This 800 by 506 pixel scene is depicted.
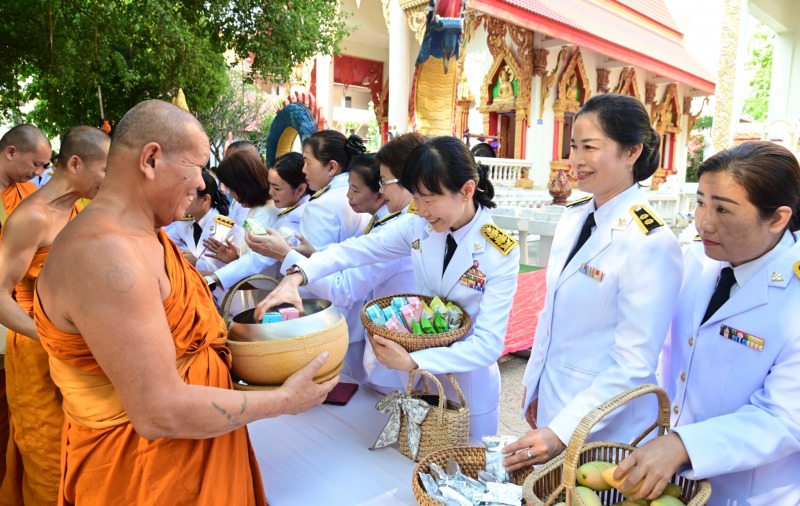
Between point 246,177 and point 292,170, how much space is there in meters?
0.31

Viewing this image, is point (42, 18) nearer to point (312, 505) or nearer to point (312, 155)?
point (312, 155)

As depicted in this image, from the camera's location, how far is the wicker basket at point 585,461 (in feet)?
3.73

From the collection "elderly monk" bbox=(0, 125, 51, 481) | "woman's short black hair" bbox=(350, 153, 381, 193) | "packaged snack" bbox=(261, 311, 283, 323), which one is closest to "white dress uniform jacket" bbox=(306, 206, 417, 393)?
"woman's short black hair" bbox=(350, 153, 381, 193)

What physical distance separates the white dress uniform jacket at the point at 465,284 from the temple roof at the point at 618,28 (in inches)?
394

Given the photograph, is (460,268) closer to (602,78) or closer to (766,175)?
(766,175)

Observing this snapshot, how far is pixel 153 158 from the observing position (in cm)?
128

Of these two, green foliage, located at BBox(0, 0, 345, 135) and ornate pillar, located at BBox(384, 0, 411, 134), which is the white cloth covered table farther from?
ornate pillar, located at BBox(384, 0, 411, 134)

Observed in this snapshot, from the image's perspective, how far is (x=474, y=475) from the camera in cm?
156

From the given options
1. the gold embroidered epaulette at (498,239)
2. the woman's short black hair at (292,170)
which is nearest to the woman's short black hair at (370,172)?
the woman's short black hair at (292,170)

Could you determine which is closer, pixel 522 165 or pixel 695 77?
pixel 522 165

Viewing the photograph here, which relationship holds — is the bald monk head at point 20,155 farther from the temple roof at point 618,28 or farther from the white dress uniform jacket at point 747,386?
the temple roof at point 618,28

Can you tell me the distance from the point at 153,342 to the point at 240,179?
2543 mm

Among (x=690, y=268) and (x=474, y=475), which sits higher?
(x=690, y=268)

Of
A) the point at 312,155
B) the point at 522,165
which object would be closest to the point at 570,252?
the point at 312,155
